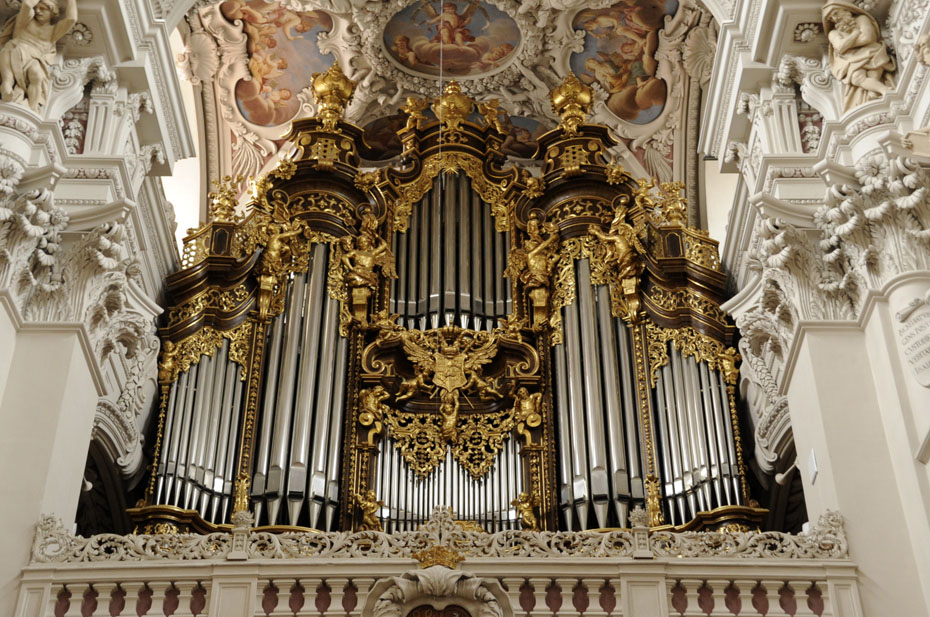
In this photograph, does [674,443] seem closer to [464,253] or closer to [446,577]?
[464,253]

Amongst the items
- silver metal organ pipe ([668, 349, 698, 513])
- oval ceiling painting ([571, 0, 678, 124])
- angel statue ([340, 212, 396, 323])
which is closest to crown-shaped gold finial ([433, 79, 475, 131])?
oval ceiling painting ([571, 0, 678, 124])

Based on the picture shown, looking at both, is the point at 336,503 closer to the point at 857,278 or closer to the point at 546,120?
the point at 857,278

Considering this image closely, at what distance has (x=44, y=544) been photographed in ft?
28.8

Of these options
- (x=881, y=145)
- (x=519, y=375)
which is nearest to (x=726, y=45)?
(x=881, y=145)

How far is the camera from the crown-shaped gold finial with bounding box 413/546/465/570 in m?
8.58

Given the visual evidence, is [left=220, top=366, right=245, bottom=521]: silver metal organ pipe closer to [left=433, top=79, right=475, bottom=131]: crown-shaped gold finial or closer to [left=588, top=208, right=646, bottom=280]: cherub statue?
[left=588, top=208, right=646, bottom=280]: cherub statue

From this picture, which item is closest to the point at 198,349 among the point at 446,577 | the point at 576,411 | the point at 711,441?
the point at 576,411

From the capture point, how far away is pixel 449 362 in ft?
42.1

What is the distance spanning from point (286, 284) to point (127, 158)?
2606 mm

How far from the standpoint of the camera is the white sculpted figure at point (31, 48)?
993 cm

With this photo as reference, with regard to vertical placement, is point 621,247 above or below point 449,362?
above

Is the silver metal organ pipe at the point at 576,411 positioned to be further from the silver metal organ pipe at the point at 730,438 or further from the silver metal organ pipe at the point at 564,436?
the silver metal organ pipe at the point at 730,438

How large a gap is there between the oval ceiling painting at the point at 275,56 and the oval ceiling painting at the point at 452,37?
2.80ft

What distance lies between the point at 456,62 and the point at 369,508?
6152 millimetres
